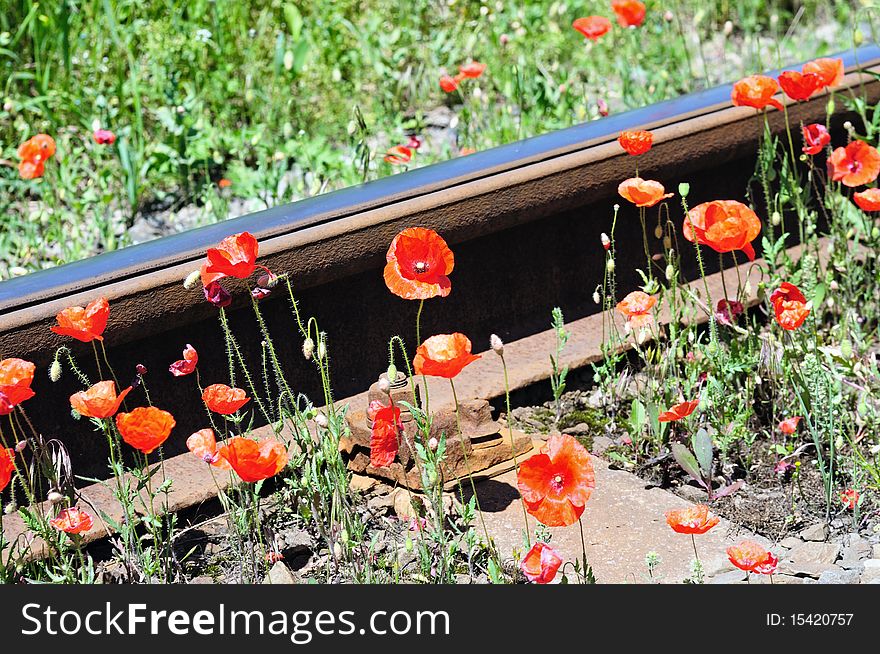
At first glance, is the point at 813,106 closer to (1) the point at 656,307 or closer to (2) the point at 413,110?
(1) the point at 656,307

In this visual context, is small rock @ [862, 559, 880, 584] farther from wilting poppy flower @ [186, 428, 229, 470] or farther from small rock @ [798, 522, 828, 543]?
wilting poppy flower @ [186, 428, 229, 470]

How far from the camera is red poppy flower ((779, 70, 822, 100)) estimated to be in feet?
10.4

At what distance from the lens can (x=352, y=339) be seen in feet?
10.6

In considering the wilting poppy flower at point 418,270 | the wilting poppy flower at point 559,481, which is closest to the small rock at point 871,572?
the wilting poppy flower at point 559,481

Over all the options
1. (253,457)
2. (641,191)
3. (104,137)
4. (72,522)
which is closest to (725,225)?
(641,191)

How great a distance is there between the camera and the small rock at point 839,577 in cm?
248

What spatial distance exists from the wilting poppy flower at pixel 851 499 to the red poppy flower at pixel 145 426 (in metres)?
1.49

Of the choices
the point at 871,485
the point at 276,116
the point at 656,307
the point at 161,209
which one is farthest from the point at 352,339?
the point at 276,116

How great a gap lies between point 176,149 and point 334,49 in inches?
45.8

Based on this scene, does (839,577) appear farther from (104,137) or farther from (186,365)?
(104,137)

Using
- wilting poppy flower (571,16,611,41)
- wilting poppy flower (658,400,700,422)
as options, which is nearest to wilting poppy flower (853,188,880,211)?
wilting poppy flower (658,400,700,422)

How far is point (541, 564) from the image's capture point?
2.23 metres

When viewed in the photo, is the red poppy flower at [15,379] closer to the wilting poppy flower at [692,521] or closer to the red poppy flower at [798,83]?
the wilting poppy flower at [692,521]

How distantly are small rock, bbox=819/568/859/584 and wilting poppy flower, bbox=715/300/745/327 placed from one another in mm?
870
